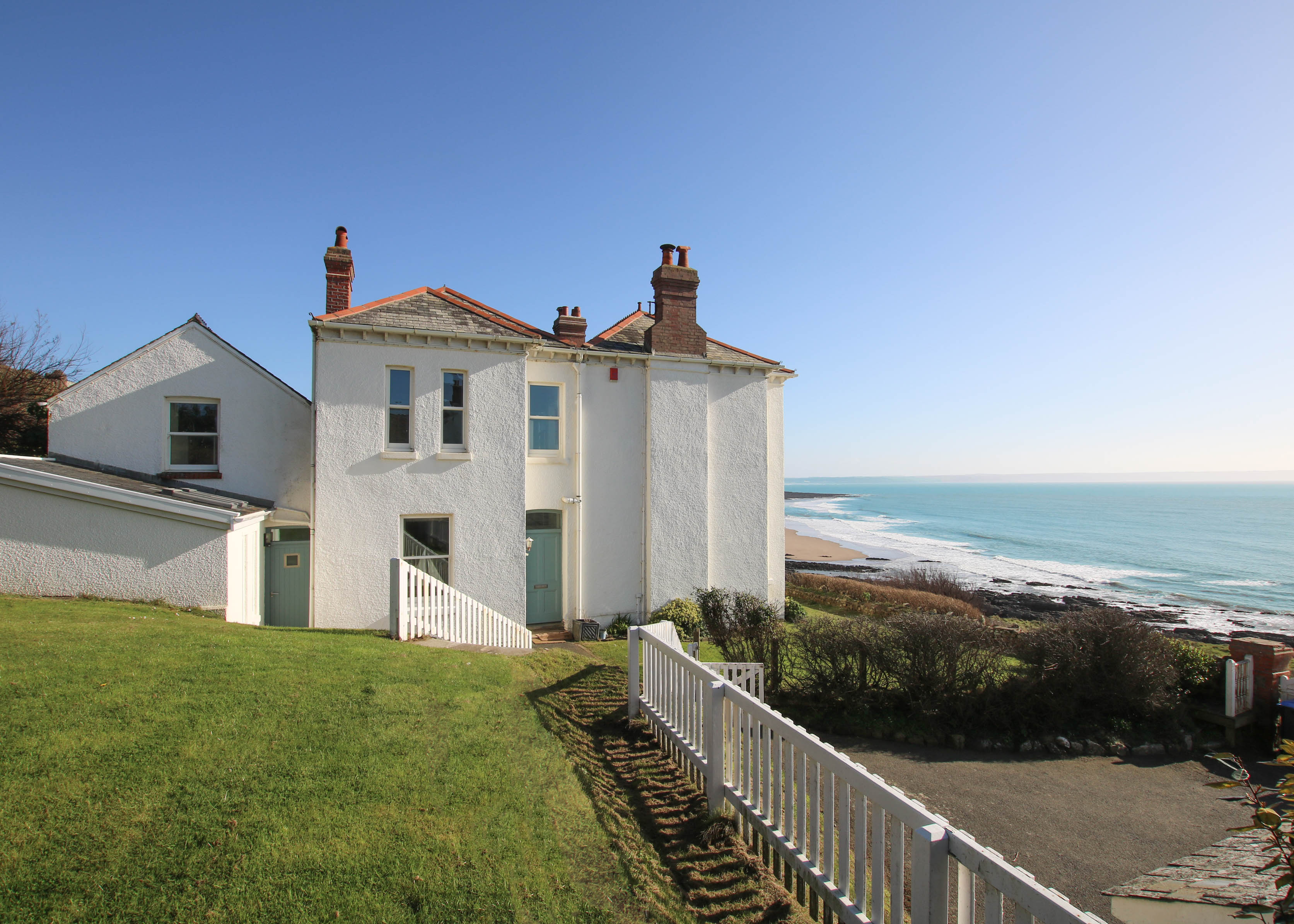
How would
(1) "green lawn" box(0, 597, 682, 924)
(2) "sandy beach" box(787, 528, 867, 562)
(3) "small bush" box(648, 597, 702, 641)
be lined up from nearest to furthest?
1. (1) "green lawn" box(0, 597, 682, 924)
2. (3) "small bush" box(648, 597, 702, 641)
3. (2) "sandy beach" box(787, 528, 867, 562)

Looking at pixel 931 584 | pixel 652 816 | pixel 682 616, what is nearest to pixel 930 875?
pixel 652 816

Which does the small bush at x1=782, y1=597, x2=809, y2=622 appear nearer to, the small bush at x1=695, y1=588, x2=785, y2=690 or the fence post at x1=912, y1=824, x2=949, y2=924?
the small bush at x1=695, y1=588, x2=785, y2=690

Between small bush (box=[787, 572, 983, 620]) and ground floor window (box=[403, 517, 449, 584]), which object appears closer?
ground floor window (box=[403, 517, 449, 584])

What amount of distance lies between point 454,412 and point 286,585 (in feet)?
16.8

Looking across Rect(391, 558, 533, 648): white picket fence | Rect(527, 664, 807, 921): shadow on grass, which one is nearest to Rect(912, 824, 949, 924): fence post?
Rect(527, 664, 807, 921): shadow on grass

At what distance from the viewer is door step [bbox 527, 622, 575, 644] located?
14.9 m

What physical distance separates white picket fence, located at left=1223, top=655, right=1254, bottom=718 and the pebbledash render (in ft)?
32.5

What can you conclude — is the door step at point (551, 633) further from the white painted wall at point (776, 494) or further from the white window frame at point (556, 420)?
the white painted wall at point (776, 494)

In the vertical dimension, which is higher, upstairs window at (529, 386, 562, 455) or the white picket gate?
upstairs window at (529, 386, 562, 455)

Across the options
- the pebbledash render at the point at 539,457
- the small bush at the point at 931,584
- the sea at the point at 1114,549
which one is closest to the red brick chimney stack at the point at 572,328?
the pebbledash render at the point at 539,457

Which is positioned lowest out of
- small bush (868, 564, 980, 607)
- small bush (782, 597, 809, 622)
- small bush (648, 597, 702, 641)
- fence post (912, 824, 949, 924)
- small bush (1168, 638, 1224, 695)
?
small bush (868, 564, 980, 607)

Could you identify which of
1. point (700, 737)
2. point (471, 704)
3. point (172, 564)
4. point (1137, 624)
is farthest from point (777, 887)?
point (172, 564)

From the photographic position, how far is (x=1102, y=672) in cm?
990

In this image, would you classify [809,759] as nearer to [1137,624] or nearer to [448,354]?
[1137,624]
